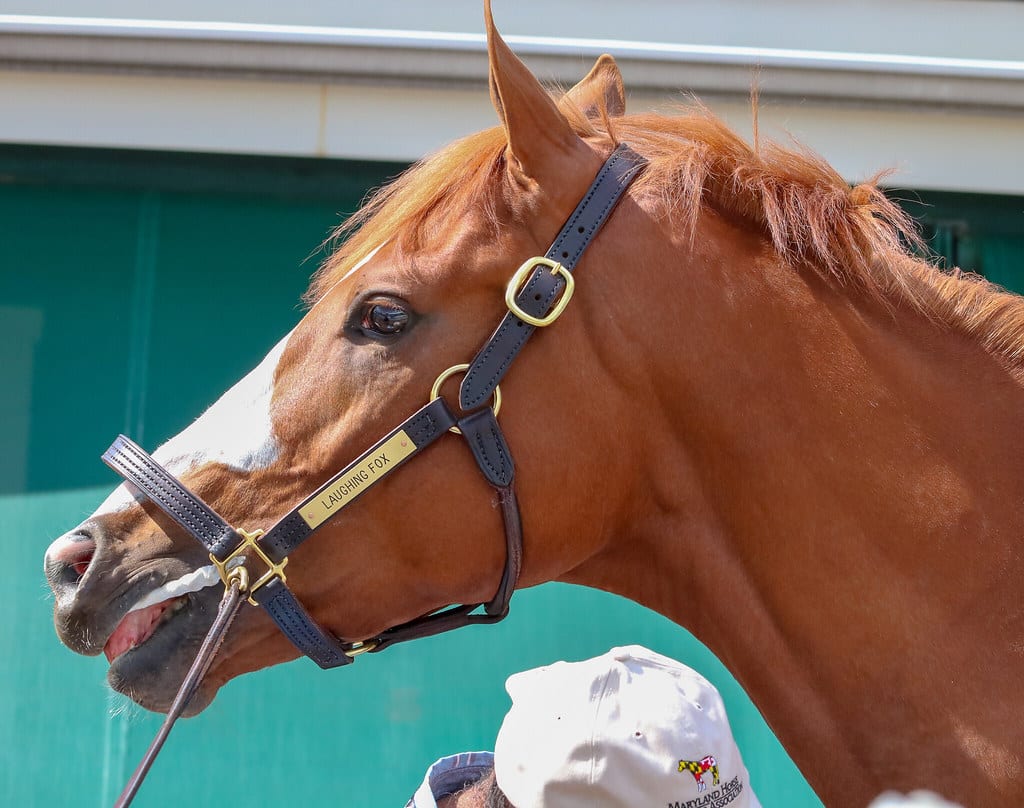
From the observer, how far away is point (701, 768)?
1.56 meters

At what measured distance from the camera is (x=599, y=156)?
4.84ft

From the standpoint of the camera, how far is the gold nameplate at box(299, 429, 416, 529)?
1.40 metres

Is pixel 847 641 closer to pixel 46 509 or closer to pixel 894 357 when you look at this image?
pixel 894 357

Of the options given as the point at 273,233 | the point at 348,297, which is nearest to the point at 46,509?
the point at 273,233

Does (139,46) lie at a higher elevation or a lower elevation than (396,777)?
higher

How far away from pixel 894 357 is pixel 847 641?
39 centimetres

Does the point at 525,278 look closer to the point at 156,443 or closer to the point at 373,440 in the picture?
the point at 373,440

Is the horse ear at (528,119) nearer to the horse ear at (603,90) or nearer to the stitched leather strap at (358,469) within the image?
the horse ear at (603,90)

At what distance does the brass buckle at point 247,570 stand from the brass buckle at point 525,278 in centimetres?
49

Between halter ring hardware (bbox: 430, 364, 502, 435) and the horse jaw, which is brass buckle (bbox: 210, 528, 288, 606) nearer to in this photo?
the horse jaw

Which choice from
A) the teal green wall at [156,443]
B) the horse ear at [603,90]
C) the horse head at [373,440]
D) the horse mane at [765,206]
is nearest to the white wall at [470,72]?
the teal green wall at [156,443]

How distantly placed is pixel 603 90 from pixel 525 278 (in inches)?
20.8

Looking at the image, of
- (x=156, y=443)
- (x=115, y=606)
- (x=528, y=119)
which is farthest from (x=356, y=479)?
(x=156, y=443)

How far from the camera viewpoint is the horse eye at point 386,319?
4.66 ft
